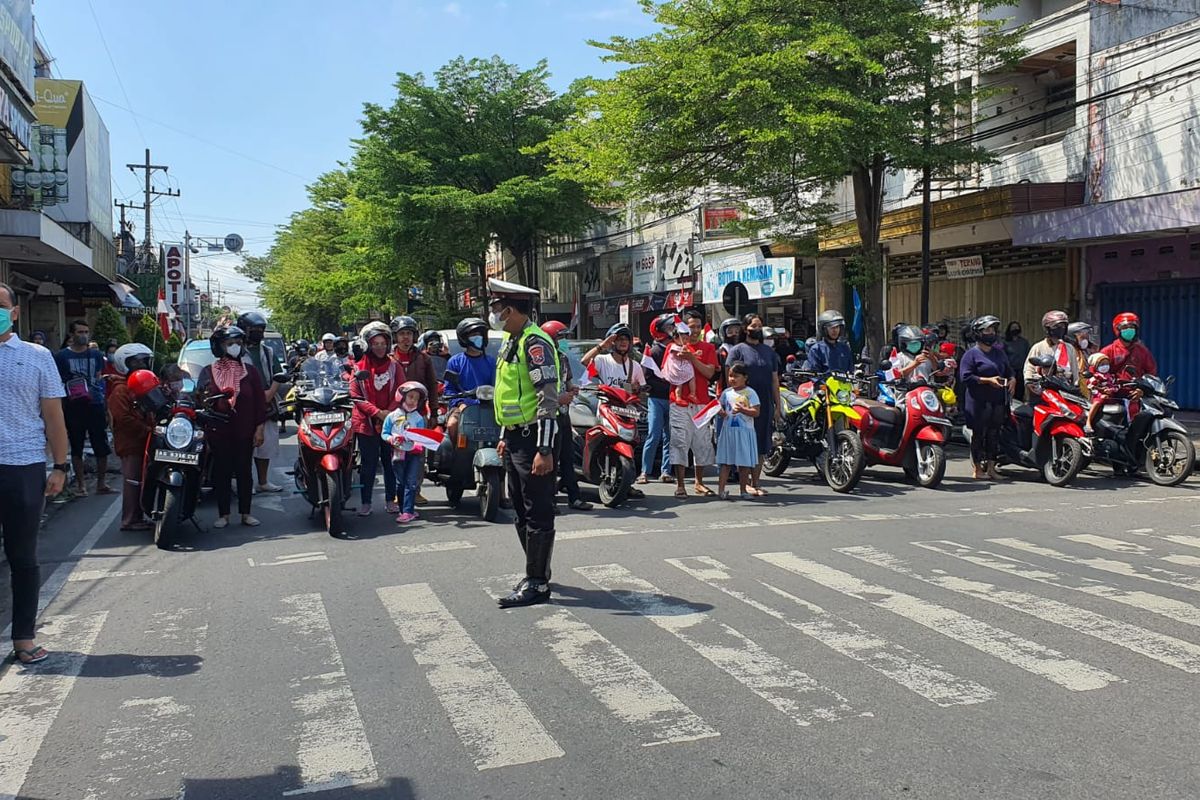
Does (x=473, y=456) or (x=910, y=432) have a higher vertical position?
(x=910, y=432)

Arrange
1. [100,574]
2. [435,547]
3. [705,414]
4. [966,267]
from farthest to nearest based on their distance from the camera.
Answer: [966,267] → [705,414] → [435,547] → [100,574]

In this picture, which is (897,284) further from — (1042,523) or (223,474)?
(223,474)

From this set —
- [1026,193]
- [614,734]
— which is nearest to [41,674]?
[614,734]

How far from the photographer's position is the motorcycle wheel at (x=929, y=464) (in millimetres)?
11109

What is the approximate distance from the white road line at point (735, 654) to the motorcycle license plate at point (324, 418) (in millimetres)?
3062

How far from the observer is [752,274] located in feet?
84.4

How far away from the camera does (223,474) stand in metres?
9.48

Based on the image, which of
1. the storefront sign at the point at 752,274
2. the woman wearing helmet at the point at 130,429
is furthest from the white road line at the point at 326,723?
the storefront sign at the point at 752,274

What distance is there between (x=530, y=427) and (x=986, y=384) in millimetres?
7161

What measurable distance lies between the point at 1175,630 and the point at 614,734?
3.30 m

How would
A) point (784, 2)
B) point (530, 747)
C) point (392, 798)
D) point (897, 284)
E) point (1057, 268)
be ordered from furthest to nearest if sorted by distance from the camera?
point (897, 284) < point (1057, 268) < point (784, 2) < point (530, 747) < point (392, 798)

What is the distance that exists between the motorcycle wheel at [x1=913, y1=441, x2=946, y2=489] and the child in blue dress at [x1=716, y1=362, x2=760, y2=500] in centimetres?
210

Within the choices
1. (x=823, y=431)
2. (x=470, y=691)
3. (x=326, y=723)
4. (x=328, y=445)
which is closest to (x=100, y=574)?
(x=328, y=445)

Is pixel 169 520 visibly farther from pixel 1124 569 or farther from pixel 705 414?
pixel 1124 569
